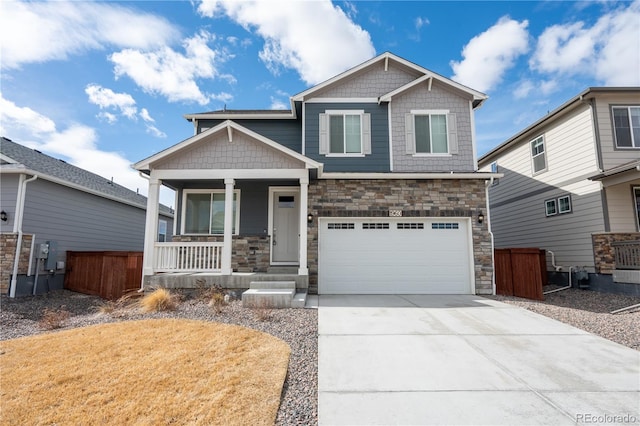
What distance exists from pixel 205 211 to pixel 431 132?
25.6 ft

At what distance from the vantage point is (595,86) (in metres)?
9.92

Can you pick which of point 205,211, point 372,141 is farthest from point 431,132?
point 205,211

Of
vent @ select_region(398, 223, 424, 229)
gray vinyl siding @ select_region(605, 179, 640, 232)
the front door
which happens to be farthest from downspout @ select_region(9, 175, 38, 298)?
gray vinyl siding @ select_region(605, 179, 640, 232)

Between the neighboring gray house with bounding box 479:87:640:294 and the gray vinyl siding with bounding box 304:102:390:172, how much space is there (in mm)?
6382

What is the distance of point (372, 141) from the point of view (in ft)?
33.7

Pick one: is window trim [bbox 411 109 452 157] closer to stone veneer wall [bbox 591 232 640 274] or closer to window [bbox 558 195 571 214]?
window [bbox 558 195 571 214]

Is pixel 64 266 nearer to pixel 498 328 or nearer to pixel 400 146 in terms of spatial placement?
pixel 400 146

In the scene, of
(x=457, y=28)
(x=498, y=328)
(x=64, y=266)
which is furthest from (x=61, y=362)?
(x=457, y=28)

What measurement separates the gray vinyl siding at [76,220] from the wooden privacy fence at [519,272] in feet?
46.2

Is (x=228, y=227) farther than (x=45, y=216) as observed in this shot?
No

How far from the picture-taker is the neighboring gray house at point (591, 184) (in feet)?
31.3

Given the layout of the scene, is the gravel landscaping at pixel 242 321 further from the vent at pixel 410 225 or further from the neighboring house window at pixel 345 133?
the neighboring house window at pixel 345 133

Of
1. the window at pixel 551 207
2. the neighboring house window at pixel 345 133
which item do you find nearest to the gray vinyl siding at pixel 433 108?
the neighboring house window at pixel 345 133

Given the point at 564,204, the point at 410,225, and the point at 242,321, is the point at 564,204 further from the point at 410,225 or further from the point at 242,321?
the point at 242,321
